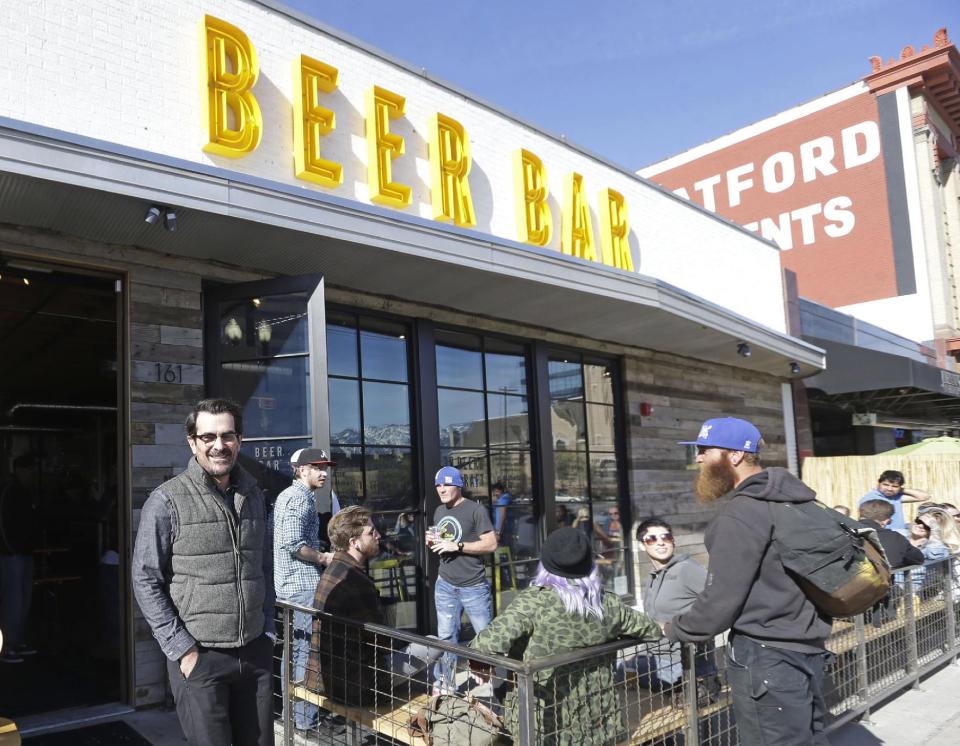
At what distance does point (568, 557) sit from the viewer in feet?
11.3

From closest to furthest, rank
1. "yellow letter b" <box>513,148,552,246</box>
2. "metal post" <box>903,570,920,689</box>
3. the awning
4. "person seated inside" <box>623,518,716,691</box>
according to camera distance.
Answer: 1. "person seated inside" <box>623,518,716,691</box>
2. "metal post" <box>903,570,920,689</box>
3. "yellow letter b" <box>513,148,552,246</box>
4. the awning

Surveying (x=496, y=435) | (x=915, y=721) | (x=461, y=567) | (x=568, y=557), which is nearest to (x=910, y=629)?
(x=915, y=721)

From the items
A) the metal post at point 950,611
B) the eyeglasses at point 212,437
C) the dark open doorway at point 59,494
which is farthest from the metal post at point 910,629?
the dark open doorway at point 59,494

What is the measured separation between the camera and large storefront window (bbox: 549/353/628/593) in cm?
909

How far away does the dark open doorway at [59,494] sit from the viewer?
6129 mm

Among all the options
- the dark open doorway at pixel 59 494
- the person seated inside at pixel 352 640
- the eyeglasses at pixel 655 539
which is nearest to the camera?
the person seated inside at pixel 352 640

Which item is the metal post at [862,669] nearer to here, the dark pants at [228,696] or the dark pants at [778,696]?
the dark pants at [778,696]

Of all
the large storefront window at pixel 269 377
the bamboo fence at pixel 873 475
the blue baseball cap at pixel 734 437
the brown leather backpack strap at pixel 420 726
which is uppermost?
the large storefront window at pixel 269 377

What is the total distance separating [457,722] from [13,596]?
A: 5.31 m

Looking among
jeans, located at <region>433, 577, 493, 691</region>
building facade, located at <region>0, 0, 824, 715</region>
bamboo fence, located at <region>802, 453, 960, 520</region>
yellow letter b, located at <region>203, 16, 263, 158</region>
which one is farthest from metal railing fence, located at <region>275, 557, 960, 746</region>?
bamboo fence, located at <region>802, 453, 960, 520</region>

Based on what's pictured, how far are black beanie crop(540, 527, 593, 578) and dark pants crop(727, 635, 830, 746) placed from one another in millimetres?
716

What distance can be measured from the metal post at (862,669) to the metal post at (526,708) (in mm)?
3222

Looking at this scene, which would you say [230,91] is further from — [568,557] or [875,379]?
[875,379]

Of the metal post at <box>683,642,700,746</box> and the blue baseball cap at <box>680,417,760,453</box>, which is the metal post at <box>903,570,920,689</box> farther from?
the blue baseball cap at <box>680,417,760,453</box>
